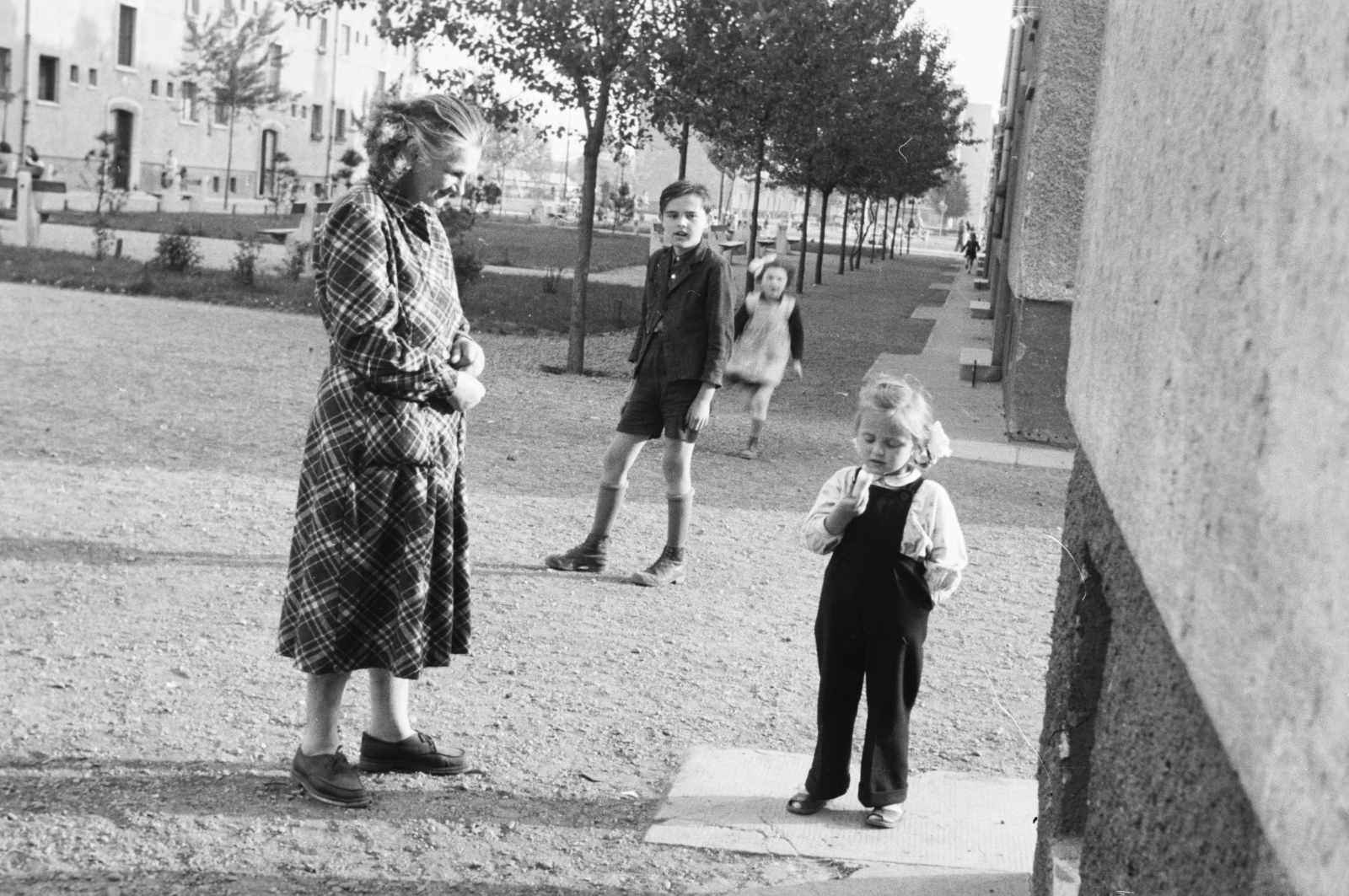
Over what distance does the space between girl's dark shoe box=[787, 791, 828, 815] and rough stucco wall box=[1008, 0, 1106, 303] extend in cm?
764

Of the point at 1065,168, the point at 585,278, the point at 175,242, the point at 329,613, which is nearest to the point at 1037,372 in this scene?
the point at 1065,168

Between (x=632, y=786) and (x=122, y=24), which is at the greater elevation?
(x=122, y=24)

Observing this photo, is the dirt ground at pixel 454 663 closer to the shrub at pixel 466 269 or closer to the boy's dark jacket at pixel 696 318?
the boy's dark jacket at pixel 696 318

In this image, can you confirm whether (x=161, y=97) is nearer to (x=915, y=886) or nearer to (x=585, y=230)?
(x=585, y=230)

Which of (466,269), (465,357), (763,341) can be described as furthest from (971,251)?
(465,357)

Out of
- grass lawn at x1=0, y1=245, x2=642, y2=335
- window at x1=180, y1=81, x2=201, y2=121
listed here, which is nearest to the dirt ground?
grass lawn at x1=0, y1=245, x2=642, y2=335

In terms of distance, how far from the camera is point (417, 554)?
4133 millimetres

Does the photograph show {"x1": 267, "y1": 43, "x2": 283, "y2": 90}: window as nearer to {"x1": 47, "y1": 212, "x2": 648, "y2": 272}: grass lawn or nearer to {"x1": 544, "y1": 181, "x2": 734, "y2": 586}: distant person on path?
{"x1": 47, "y1": 212, "x2": 648, "y2": 272}: grass lawn

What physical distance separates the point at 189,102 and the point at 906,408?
58901mm

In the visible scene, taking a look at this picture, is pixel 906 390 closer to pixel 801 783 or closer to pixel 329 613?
pixel 801 783

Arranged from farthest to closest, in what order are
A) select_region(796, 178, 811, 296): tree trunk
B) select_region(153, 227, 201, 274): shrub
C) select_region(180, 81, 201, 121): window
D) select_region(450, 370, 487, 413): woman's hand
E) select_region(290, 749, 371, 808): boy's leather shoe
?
select_region(180, 81, 201, 121): window → select_region(796, 178, 811, 296): tree trunk → select_region(153, 227, 201, 274): shrub → select_region(290, 749, 371, 808): boy's leather shoe → select_region(450, 370, 487, 413): woman's hand

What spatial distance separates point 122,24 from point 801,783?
55967mm

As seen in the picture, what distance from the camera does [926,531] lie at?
13.1 feet

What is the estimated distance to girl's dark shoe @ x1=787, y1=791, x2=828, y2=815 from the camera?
4.32 meters
